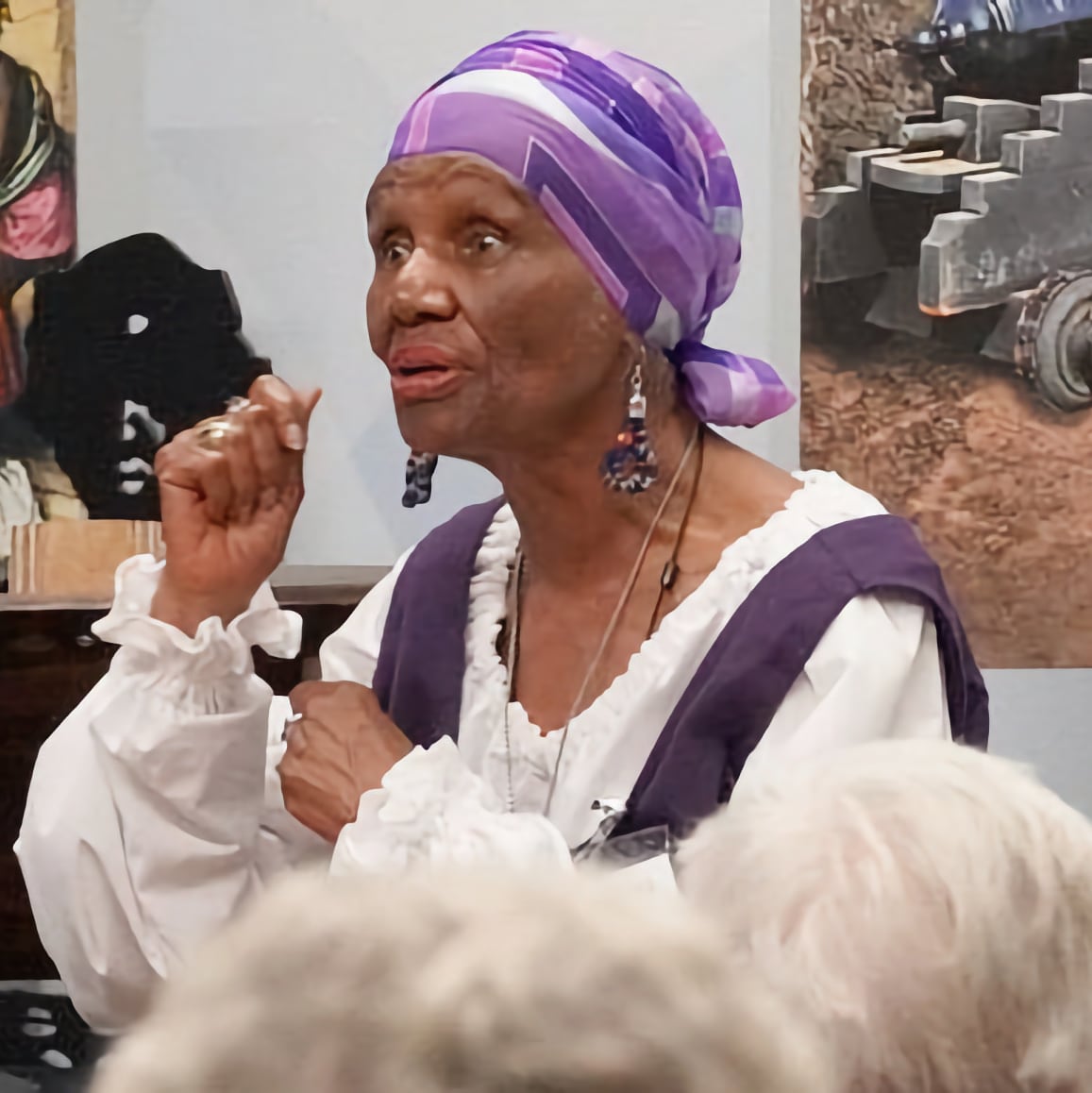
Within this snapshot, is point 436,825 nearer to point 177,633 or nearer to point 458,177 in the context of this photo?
point 177,633

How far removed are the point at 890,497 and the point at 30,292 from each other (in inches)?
25.5

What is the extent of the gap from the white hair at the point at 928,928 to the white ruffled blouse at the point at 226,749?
0.27 metres

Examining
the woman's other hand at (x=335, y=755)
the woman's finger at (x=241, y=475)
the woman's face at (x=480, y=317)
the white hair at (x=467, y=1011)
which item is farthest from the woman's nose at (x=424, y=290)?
the white hair at (x=467, y=1011)

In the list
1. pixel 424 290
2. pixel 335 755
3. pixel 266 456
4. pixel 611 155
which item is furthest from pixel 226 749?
pixel 611 155

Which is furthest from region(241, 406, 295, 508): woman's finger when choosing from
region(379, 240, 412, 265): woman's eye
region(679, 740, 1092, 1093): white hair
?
region(679, 740, 1092, 1093): white hair

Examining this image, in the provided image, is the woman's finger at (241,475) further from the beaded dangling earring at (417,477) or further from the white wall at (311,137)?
the white wall at (311,137)

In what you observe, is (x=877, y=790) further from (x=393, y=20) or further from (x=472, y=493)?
(x=393, y=20)

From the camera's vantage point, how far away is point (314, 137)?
1.08 metres

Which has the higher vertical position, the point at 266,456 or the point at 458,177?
the point at 458,177

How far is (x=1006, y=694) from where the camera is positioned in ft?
3.74

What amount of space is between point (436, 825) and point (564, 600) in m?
0.21

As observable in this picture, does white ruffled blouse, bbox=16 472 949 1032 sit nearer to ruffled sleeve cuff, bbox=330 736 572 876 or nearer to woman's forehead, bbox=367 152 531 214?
ruffled sleeve cuff, bbox=330 736 572 876

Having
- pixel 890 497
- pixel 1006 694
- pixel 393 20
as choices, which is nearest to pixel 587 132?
pixel 393 20

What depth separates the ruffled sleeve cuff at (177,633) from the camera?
80 cm
